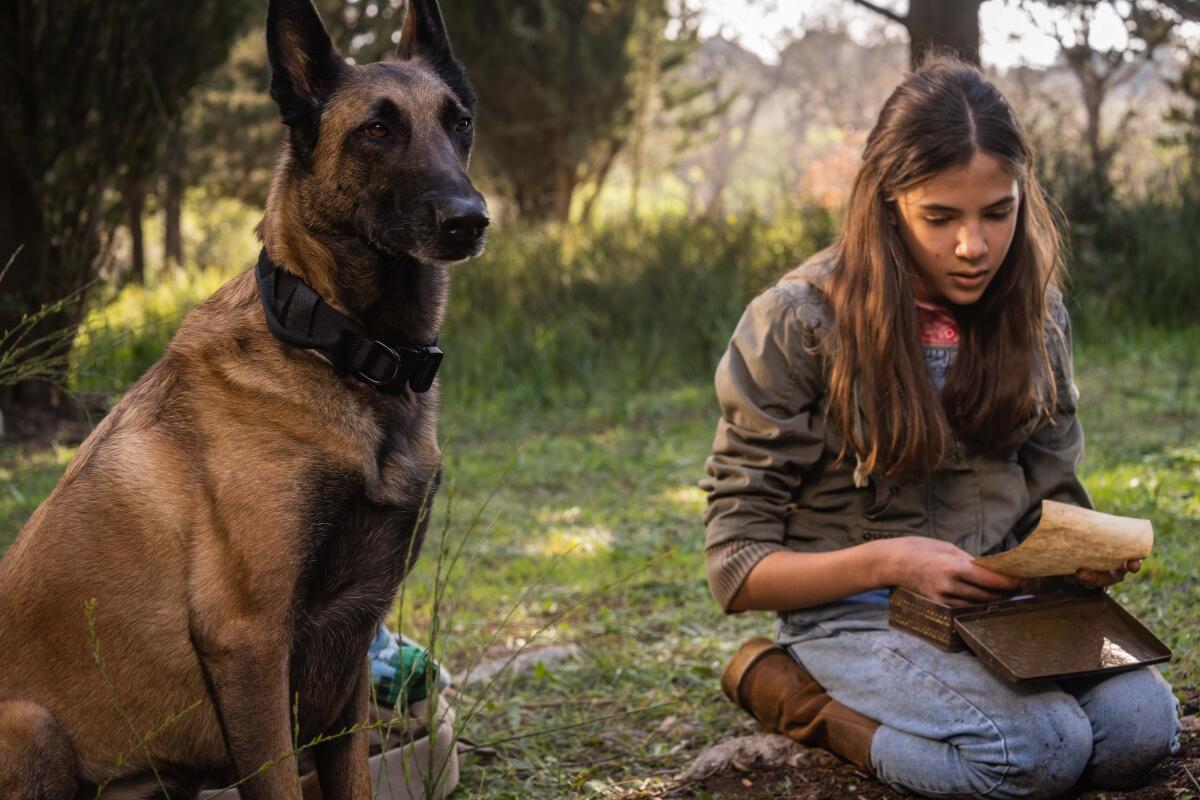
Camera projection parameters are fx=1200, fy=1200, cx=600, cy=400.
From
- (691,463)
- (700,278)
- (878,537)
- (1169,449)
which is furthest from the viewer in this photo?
(700,278)

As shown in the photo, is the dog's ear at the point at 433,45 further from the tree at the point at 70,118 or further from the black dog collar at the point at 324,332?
the tree at the point at 70,118

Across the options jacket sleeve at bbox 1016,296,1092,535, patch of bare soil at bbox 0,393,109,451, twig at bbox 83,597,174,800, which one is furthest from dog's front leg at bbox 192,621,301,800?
patch of bare soil at bbox 0,393,109,451

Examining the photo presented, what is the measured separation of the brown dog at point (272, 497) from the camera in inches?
81.0

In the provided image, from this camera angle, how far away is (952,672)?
2662 mm

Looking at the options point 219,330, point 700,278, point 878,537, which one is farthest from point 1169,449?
point 219,330

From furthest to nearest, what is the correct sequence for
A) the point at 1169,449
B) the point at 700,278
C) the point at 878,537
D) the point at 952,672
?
the point at 700,278 < the point at 1169,449 < the point at 878,537 < the point at 952,672

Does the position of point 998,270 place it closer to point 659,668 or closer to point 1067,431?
point 1067,431

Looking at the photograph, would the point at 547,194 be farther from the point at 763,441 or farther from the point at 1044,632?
the point at 1044,632

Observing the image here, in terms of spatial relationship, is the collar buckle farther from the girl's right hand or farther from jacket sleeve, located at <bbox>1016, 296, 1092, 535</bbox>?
jacket sleeve, located at <bbox>1016, 296, 1092, 535</bbox>

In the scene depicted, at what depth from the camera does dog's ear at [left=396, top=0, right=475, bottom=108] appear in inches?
100

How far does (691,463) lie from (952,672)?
3.73 meters

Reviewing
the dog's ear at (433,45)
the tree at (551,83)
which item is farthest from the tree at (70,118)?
the tree at (551,83)

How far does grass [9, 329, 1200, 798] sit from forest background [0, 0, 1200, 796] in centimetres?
2

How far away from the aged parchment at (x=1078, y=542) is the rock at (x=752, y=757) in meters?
0.73
